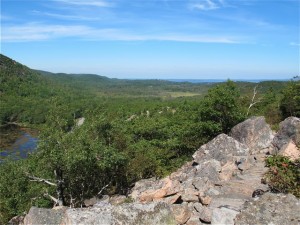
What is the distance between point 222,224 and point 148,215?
2.13 m

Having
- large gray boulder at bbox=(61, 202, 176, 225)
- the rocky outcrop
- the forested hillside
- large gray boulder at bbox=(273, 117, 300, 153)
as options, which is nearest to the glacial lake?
the forested hillside

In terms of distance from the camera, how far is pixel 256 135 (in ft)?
94.6

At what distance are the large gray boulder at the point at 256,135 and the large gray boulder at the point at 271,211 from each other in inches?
710

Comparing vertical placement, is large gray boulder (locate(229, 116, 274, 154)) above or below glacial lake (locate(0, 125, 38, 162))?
above

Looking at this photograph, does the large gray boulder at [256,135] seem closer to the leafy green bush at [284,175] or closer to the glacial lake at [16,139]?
the leafy green bush at [284,175]

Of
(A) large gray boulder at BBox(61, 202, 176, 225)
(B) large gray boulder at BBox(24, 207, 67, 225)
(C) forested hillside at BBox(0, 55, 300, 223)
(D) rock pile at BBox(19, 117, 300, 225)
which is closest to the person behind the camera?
(A) large gray boulder at BBox(61, 202, 176, 225)

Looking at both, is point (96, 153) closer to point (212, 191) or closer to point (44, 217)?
point (212, 191)

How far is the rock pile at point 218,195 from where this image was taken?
9.34 metres

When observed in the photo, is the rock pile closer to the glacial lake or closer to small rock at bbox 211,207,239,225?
small rock at bbox 211,207,239,225

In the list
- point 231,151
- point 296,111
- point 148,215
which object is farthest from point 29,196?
point 296,111

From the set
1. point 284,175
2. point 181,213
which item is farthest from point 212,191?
point 181,213

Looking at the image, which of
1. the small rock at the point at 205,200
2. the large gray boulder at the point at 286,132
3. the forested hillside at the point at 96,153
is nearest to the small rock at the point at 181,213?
the small rock at the point at 205,200

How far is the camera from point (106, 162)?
23.3 metres

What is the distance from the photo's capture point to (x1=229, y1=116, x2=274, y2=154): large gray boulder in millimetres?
28109
